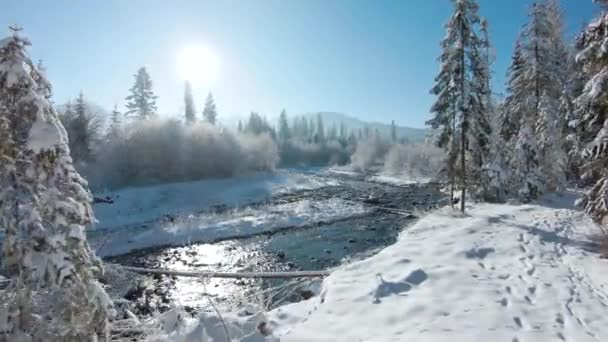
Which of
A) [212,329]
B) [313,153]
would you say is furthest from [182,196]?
[313,153]

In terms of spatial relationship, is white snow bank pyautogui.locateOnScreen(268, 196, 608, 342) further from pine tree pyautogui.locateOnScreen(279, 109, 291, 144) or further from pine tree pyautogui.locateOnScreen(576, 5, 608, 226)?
pine tree pyautogui.locateOnScreen(279, 109, 291, 144)

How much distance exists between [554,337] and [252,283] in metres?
9.60

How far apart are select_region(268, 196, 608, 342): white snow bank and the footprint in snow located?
2 centimetres

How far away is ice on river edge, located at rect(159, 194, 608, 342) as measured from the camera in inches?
226

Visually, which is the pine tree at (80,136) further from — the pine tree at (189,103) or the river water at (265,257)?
the river water at (265,257)

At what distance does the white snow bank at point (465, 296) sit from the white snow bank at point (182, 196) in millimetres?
22052

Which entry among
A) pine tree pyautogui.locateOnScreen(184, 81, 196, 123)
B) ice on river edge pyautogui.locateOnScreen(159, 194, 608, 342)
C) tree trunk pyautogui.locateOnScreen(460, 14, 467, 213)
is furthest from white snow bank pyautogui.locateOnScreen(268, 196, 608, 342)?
pine tree pyautogui.locateOnScreen(184, 81, 196, 123)

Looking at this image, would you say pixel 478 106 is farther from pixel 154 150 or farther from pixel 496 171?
pixel 154 150

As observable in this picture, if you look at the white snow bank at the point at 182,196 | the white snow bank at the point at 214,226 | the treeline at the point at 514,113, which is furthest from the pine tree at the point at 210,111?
the treeline at the point at 514,113

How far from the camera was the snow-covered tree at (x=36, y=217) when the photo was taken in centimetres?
428

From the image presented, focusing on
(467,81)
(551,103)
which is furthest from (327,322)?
(551,103)

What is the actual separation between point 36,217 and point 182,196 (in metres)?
32.8

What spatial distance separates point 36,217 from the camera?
171 inches

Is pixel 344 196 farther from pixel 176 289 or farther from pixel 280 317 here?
pixel 280 317
